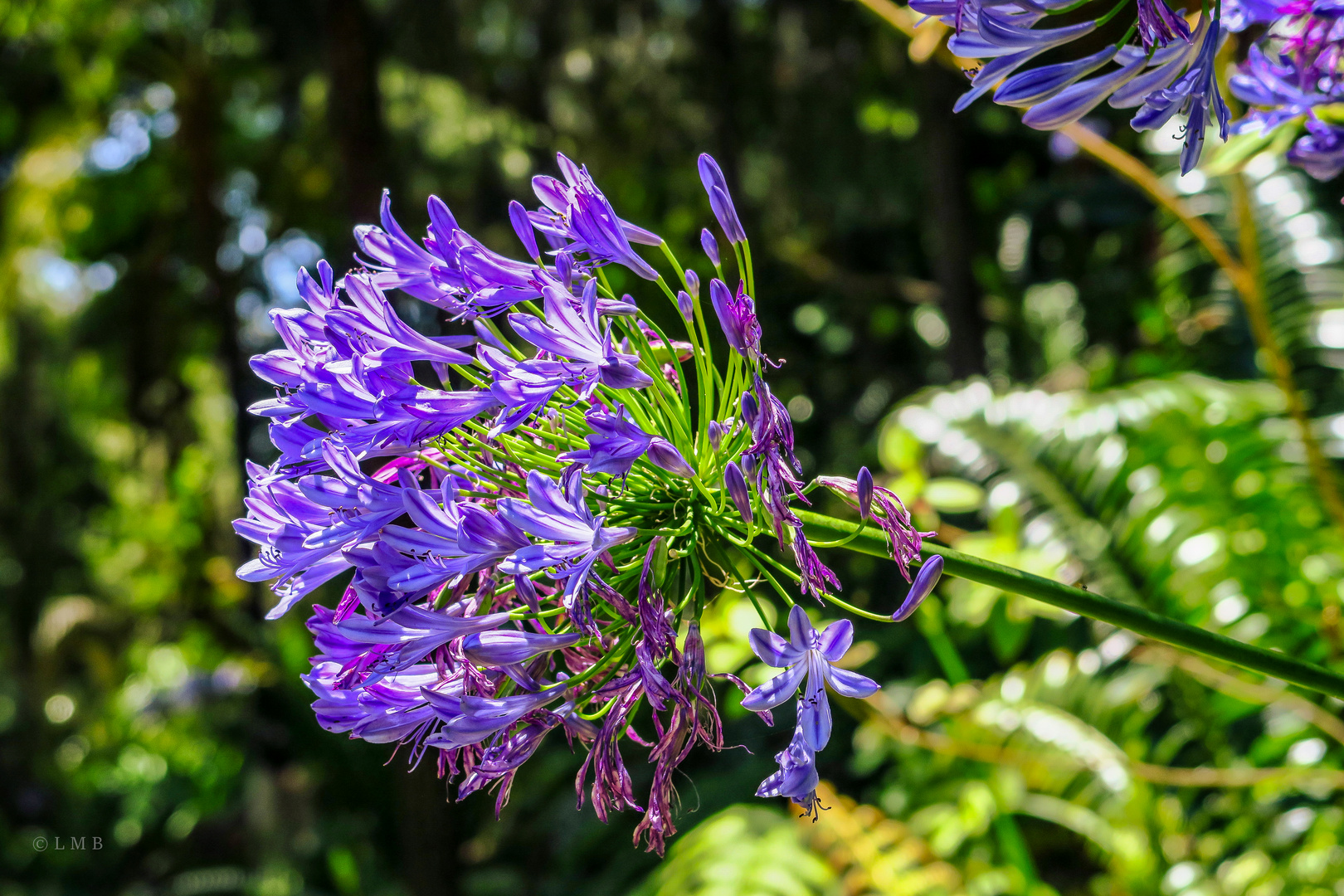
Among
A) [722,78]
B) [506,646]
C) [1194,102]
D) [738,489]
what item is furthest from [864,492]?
[722,78]

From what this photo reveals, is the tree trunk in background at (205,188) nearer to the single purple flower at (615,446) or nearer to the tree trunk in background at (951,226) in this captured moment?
the tree trunk in background at (951,226)

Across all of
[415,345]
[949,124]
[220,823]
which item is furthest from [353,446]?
[220,823]

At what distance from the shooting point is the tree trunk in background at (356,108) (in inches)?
195

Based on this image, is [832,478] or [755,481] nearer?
[755,481]

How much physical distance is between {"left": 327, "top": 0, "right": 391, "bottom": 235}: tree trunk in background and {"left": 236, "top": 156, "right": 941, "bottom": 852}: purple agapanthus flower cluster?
168 inches

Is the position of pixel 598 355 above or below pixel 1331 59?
below

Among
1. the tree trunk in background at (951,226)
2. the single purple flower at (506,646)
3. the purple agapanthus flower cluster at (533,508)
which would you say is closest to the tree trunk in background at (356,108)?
the tree trunk in background at (951,226)

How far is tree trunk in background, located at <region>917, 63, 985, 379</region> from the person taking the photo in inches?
219

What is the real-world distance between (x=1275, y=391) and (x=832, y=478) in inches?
113

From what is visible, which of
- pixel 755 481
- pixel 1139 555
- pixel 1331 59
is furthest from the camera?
pixel 1139 555

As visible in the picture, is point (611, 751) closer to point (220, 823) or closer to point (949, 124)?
point (949, 124)

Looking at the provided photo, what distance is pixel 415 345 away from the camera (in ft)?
2.86

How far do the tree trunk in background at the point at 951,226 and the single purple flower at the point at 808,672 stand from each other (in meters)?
5.03

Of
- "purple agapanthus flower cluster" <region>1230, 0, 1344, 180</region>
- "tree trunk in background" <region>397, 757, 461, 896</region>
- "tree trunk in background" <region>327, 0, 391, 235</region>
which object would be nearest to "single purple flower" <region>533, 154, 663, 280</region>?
"purple agapanthus flower cluster" <region>1230, 0, 1344, 180</region>
